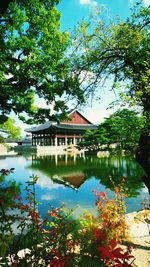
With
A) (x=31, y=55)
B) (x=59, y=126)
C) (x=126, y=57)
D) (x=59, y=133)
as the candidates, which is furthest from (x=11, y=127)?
(x=59, y=133)

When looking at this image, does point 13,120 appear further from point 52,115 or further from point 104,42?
point 104,42

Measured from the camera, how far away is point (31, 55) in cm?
1284

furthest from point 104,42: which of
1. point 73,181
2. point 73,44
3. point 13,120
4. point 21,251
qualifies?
point 73,181

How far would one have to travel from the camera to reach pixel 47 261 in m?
2.32

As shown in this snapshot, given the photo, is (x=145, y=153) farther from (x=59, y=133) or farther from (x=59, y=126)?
(x=59, y=133)

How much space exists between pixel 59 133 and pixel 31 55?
1619 inches

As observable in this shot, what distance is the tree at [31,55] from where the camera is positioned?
12.2 meters

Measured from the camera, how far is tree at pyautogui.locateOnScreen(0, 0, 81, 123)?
12.2 meters

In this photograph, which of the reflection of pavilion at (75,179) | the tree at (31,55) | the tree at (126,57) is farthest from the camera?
the reflection of pavilion at (75,179)

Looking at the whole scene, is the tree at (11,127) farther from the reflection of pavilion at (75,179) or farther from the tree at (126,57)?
the tree at (126,57)

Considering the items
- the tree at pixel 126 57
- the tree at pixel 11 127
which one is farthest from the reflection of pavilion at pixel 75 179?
the tree at pixel 126 57

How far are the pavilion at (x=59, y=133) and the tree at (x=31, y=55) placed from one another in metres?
37.7

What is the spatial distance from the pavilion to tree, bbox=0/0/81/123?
37.7 meters

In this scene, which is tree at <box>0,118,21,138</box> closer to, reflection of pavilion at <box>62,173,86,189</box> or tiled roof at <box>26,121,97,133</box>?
reflection of pavilion at <box>62,173,86,189</box>
